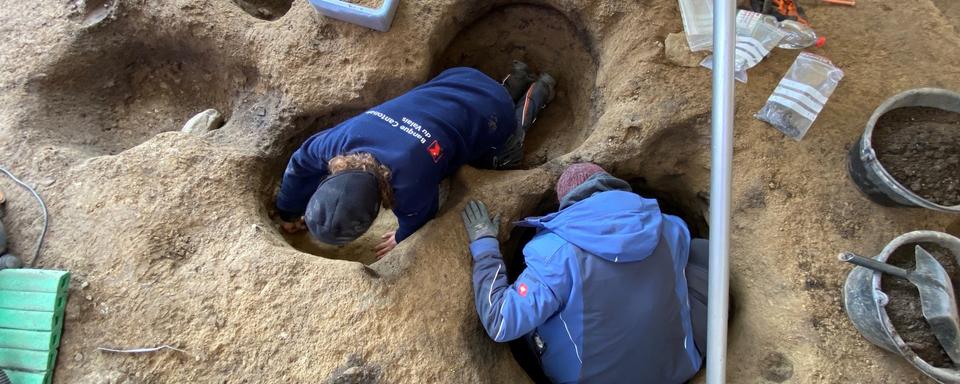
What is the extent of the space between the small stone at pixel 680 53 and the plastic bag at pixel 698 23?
0.07 ft

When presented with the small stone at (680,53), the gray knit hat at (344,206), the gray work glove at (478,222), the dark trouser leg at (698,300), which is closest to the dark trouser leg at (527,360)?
the gray work glove at (478,222)

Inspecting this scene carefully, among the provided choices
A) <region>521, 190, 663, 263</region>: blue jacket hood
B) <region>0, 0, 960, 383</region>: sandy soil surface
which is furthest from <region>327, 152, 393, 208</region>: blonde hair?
<region>521, 190, 663, 263</region>: blue jacket hood

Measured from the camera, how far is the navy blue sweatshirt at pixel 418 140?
6.45 ft

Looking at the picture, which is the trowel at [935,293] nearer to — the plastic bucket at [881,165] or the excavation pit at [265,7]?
the plastic bucket at [881,165]

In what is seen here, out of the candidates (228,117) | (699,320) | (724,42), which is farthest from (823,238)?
(228,117)

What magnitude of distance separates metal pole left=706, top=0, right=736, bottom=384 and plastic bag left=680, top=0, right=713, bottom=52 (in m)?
0.49

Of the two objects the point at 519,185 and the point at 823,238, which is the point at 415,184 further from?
the point at 823,238

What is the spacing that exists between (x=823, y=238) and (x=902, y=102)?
581 millimetres

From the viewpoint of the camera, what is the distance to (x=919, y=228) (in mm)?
2061

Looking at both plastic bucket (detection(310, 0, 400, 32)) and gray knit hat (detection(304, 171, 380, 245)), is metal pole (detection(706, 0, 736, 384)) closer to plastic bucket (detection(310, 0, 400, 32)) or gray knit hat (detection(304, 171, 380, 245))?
gray knit hat (detection(304, 171, 380, 245))

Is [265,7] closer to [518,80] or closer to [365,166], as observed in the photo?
[518,80]

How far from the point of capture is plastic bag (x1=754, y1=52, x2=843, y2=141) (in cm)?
220

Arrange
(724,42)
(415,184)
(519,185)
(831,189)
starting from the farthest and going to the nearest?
(519,185) → (831,189) → (415,184) → (724,42)

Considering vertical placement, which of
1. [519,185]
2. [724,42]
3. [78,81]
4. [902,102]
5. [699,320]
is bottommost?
[699,320]
